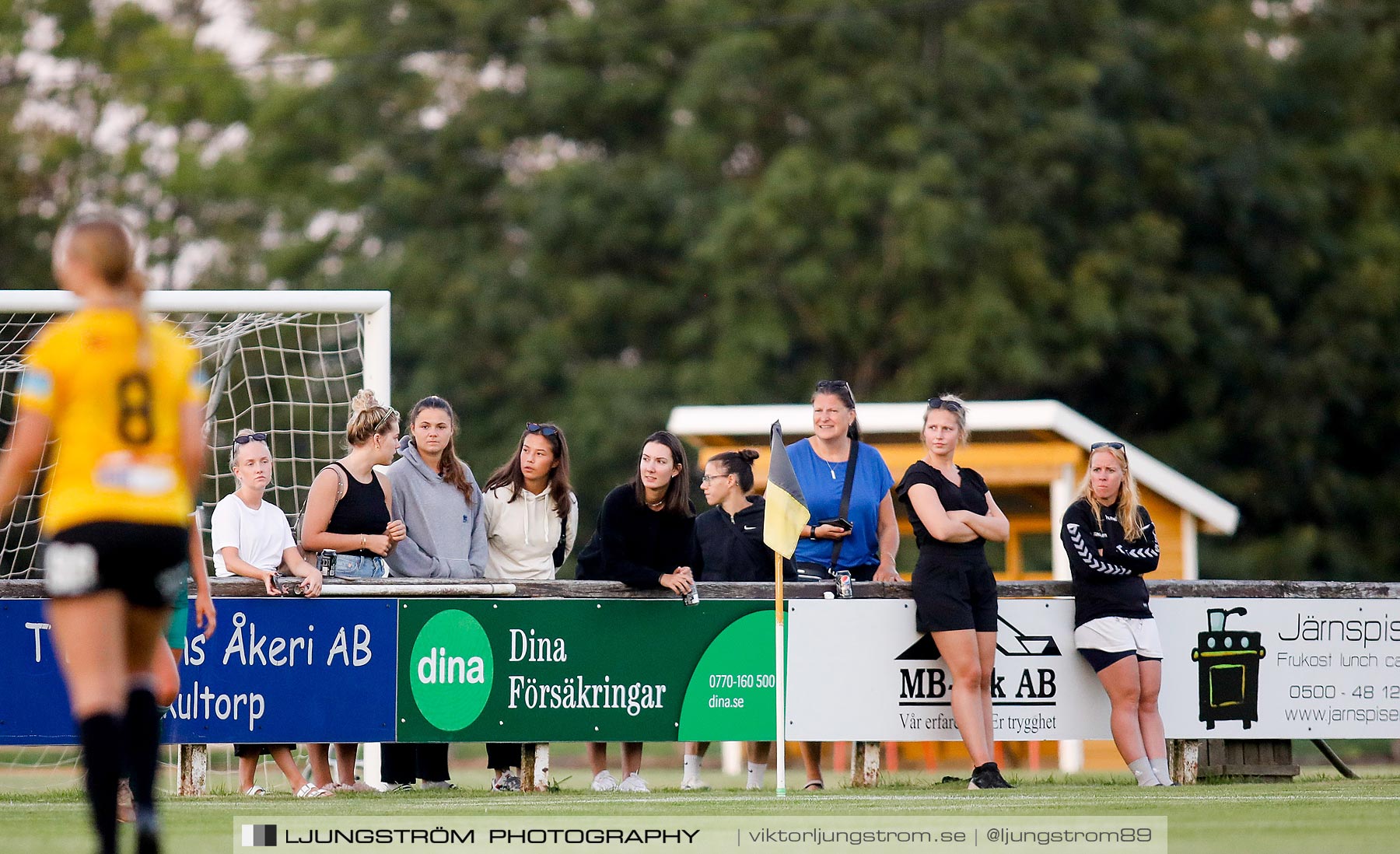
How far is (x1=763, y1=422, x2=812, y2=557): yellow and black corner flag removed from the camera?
9.17 meters

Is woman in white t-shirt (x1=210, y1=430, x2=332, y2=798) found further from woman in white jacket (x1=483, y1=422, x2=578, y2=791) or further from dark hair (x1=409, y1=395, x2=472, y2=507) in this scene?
woman in white jacket (x1=483, y1=422, x2=578, y2=791)

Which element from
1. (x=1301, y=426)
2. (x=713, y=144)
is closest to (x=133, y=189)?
(x=713, y=144)

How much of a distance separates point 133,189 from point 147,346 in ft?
87.2

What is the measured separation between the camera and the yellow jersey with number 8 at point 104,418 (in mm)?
4840

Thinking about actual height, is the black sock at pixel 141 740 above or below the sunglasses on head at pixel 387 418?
below

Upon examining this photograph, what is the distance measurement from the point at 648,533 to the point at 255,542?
6.60 ft

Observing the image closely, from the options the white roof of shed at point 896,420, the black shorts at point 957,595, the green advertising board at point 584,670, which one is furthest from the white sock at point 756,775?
the white roof of shed at point 896,420

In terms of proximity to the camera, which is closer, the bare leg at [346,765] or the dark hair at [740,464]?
A: the bare leg at [346,765]

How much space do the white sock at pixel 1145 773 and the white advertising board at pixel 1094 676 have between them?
1.36ft

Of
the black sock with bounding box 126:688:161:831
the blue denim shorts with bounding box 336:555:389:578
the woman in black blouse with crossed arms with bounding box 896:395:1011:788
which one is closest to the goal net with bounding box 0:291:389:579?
the blue denim shorts with bounding box 336:555:389:578

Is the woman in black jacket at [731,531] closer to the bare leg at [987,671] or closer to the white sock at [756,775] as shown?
the white sock at [756,775]

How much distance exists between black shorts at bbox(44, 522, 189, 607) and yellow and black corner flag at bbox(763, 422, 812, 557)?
15.0 feet

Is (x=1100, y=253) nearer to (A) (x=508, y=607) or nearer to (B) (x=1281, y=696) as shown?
(B) (x=1281, y=696)

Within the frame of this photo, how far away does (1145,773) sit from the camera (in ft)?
32.1
